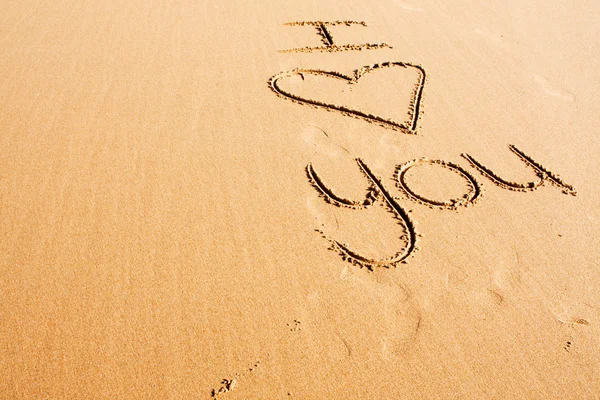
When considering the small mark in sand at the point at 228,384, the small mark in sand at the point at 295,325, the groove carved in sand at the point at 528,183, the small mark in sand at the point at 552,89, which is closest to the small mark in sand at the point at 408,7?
the small mark in sand at the point at 552,89

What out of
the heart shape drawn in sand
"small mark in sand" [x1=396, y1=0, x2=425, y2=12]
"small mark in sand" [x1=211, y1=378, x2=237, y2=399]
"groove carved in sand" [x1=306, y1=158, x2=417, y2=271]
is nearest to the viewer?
"small mark in sand" [x1=211, y1=378, x2=237, y2=399]

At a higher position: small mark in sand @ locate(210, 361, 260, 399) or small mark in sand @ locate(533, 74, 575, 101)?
Answer: small mark in sand @ locate(533, 74, 575, 101)

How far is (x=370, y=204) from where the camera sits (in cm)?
190

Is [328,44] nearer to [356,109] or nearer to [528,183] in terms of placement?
[356,109]

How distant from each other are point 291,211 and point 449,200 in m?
0.69

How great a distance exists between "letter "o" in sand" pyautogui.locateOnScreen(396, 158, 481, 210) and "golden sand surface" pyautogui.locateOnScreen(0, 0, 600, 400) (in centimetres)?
1

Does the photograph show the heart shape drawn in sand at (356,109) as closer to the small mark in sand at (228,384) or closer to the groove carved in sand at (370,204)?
the groove carved in sand at (370,204)

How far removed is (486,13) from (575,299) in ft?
8.16

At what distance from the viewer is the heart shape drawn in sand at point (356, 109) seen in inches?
91.6

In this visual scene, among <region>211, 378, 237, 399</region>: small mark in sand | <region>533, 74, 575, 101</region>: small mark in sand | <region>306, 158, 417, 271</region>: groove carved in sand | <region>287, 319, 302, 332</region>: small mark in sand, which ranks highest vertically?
<region>533, 74, 575, 101</region>: small mark in sand

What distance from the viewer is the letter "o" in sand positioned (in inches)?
76.9

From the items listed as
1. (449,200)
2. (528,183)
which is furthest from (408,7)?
(449,200)

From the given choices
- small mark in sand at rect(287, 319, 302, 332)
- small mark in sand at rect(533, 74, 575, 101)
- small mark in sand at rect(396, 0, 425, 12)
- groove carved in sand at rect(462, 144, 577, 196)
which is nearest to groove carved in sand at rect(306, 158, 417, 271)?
small mark in sand at rect(287, 319, 302, 332)

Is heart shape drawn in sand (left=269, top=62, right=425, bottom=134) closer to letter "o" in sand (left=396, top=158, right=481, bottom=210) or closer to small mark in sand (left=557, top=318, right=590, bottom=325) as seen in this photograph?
letter "o" in sand (left=396, top=158, right=481, bottom=210)
